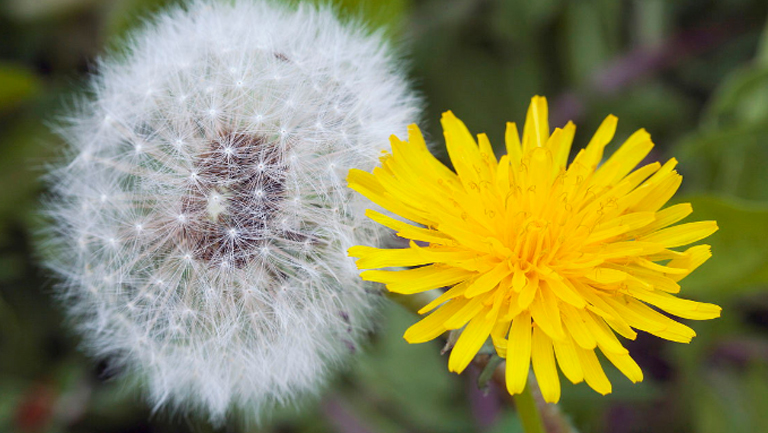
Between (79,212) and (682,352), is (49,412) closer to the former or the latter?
(79,212)

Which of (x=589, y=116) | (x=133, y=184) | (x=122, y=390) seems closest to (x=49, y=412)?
(x=122, y=390)

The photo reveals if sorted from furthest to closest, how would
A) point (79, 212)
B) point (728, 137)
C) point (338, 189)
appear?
point (728, 137) < point (79, 212) < point (338, 189)

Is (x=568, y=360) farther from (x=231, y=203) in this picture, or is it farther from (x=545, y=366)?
(x=231, y=203)

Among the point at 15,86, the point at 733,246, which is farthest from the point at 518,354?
the point at 15,86

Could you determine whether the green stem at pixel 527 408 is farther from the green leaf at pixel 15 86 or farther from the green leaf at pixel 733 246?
the green leaf at pixel 15 86

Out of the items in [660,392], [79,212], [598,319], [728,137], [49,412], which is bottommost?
[49,412]

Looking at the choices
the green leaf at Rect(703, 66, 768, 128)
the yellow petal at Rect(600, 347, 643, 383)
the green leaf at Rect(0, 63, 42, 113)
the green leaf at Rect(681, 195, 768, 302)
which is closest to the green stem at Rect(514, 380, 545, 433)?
the yellow petal at Rect(600, 347, 643, 383)

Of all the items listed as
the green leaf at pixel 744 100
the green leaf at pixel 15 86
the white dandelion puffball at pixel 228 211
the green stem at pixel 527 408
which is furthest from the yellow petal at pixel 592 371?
the green leaf at pixel 15 86

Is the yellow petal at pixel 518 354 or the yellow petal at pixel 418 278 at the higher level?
the yellow petal at pixel 418 278
